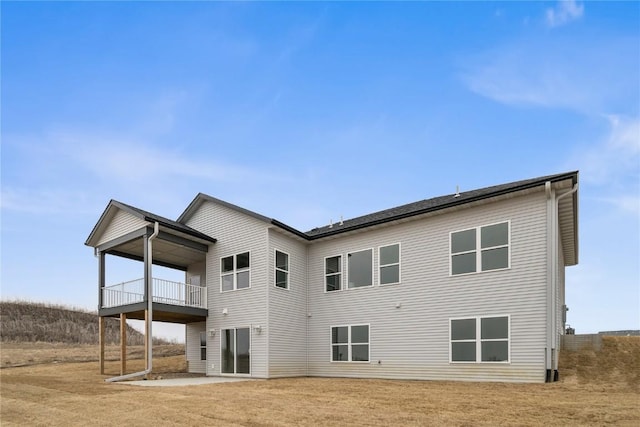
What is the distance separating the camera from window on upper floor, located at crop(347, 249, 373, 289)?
56.0ft

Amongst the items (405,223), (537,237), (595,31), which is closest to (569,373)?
(537,237)

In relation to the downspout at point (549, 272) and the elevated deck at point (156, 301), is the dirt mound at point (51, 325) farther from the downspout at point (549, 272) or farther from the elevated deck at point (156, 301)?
the downspout at point (549, 272)

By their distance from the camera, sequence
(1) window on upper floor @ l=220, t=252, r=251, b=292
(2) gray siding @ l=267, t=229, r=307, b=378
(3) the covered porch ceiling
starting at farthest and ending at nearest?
(1) window on upper floor @ l=220, t=252, r=251, b=292 → (3) the covered porch ceiling → (2) gray siding @ l=267, t=229, r=307, b=378

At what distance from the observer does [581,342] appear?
568 inches

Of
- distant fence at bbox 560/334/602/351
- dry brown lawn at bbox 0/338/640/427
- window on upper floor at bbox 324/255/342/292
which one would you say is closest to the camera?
dry brown lawn at bbox 0/338/640/427

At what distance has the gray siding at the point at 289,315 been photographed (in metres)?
16.9

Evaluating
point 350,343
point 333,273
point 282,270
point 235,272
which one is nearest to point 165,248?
point 235,272

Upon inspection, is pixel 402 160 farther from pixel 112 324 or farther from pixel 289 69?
pixel 112 324

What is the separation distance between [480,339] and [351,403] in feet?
19.8

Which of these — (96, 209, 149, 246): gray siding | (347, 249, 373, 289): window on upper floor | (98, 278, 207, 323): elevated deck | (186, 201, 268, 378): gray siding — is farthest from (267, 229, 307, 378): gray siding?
(96, 209, 149, 246): gray siding

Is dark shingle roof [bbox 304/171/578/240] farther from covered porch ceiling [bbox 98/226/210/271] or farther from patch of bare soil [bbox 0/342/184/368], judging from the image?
patch of bare soil [bbox 0/342/184/368]

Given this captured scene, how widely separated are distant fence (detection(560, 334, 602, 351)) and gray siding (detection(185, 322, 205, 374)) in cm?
1408

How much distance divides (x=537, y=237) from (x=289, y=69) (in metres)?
11.6

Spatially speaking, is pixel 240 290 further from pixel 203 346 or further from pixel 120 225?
pixel 120 225
